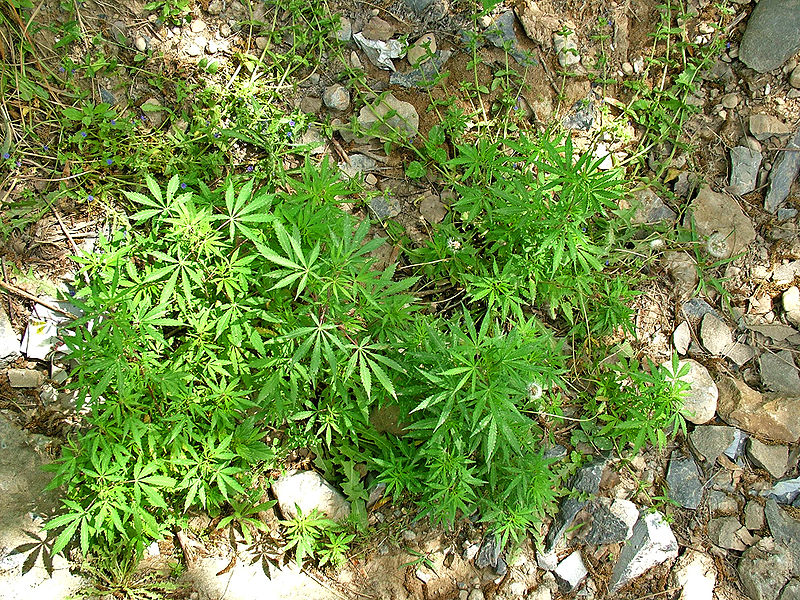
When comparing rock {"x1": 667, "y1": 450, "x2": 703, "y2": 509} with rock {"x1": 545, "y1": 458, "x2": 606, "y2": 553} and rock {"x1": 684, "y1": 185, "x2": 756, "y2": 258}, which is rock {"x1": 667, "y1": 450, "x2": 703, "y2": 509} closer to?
rock {"x1": 545, "y1": 458, "x2": 606, "y2": 553}

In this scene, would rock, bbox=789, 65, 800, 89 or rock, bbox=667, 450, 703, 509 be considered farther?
rock, bbox=789, 65, 800, 89

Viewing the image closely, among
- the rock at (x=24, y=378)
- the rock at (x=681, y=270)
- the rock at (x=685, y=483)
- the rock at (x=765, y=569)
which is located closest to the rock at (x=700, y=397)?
the rock at (x=685, y=483)

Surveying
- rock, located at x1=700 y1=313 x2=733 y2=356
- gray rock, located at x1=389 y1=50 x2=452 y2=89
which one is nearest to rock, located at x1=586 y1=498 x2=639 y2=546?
rock, located at x1=700 y1=313 x2=733 y2=356

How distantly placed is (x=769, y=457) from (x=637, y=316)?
107cm

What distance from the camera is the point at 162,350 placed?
9.96 feet

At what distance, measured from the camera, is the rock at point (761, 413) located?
368cm

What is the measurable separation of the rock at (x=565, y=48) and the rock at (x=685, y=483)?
251 centimetres

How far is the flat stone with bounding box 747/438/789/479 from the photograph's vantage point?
366 centimetres

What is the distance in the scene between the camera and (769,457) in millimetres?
3664

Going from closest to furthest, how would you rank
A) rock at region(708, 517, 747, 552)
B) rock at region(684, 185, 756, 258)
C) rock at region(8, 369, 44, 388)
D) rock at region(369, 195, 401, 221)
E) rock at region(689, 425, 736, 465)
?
rock at region(8, 369, 44, 388) → rock at region(708, 517, 747, 552) → rock at region(689, 425, 736, 465) → rock at region(369, 195, 401, 221) → rock at region(684, 185, 756, 258)

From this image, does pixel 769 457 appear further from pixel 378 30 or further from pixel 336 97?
pixel 378 30

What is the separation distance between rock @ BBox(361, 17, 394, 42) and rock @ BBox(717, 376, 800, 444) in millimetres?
2949

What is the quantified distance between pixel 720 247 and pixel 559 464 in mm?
1724

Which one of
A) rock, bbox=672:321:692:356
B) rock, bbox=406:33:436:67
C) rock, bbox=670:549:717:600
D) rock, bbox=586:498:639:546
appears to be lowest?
rock, bbox=670:549:717:600
